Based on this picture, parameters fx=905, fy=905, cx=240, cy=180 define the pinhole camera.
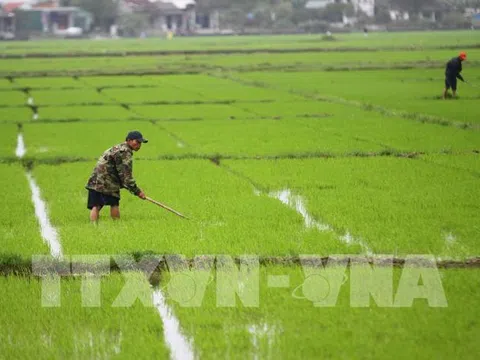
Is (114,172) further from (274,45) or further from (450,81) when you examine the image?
(274,45)

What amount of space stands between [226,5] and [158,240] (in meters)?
77.9

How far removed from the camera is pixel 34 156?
36.7 feet

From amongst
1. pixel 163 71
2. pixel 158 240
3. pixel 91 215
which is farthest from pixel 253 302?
pixel 163 71

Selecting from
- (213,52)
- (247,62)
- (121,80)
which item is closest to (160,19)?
(213,52)

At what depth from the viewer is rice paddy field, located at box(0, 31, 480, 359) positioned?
14.3ft

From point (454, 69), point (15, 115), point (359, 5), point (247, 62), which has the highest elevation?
point (359, 5)

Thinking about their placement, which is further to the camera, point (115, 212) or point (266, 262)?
point (115, 212)

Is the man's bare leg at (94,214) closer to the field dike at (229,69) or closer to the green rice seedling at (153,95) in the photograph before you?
the green rice seedling at (153,95)

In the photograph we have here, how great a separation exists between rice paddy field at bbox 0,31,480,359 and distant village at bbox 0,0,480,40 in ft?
197

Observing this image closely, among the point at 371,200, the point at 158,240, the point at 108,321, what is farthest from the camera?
the point at 371,200

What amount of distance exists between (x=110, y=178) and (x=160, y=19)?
7480 cm

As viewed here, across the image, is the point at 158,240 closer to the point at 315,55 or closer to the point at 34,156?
the point at 34,156

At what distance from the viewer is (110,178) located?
7059mm

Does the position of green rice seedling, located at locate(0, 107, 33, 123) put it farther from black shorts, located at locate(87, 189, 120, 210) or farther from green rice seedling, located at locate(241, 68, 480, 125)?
black shorts, located at locate(87, 189, 120, 210)
